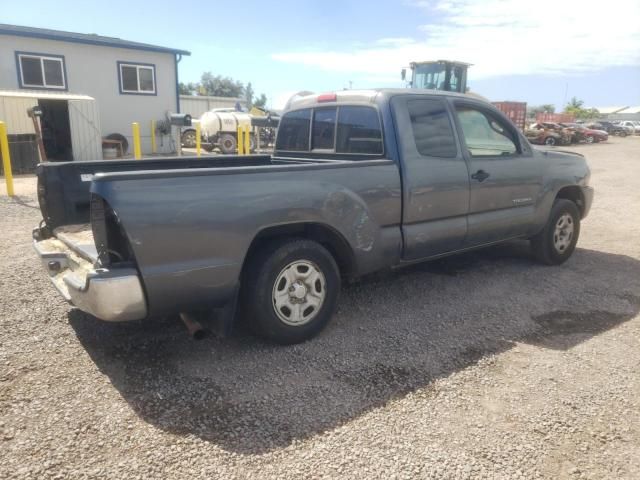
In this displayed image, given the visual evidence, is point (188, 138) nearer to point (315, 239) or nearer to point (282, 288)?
point (315, 239)

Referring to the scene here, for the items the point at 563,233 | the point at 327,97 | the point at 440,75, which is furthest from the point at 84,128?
the point at 440,75

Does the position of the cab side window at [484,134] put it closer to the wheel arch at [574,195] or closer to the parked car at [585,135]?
the wheel arch at [574,195]

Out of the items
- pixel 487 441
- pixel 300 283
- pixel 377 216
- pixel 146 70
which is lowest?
pixel 487 441

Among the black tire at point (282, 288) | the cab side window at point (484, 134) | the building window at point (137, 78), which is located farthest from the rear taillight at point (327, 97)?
the building window at point (137, 78)

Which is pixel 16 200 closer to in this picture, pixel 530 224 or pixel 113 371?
pixel 113 371

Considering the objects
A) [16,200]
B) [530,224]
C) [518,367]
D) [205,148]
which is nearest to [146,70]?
[205,148]

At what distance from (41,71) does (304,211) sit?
676 inches

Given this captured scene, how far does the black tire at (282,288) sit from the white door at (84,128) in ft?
46.6

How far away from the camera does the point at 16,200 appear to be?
9.33 meters

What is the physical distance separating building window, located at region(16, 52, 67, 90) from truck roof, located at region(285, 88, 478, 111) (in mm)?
15205

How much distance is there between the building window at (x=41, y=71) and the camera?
16.1 meters

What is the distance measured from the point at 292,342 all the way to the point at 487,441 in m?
1.51

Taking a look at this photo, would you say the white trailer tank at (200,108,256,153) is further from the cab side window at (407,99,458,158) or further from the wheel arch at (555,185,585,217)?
the cab side window at (407,99,458,158)

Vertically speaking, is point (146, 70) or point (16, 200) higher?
point (146, 70)
